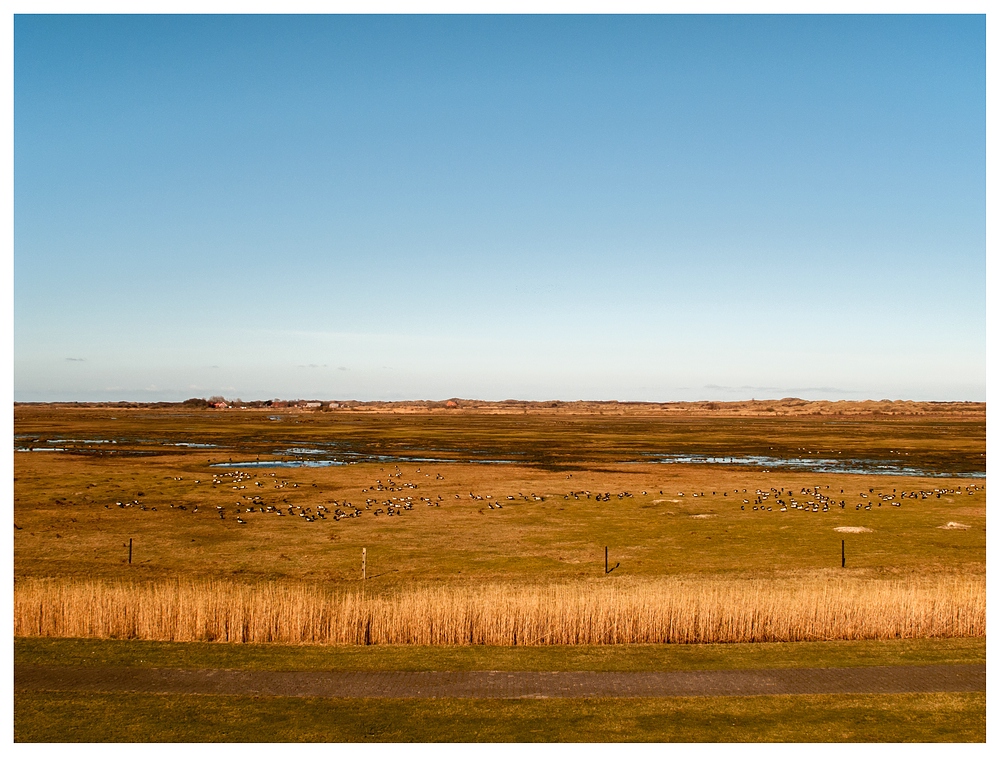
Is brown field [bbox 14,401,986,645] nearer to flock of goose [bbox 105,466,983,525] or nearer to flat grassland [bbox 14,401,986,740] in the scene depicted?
flat grassland [bbox 14,401,986,740]

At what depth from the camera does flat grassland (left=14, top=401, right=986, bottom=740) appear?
18094 mm

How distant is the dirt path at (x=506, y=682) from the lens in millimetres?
15672

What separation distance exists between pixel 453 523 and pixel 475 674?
68.7 feet

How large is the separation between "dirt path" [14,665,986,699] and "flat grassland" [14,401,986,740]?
0.79 metres

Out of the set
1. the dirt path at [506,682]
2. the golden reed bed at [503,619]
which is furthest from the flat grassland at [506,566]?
the dirt path at [506,682]

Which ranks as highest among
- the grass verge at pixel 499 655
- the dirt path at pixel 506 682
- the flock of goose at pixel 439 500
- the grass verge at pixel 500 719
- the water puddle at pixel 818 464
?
the grass verge at pixel 500 719

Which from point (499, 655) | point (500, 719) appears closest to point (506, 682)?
point (499, 655)

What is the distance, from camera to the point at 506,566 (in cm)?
2917

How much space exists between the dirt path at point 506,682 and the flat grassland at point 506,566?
789mm

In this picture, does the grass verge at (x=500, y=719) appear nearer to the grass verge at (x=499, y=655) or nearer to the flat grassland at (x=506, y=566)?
the flat grassland at (x=506, y=566)

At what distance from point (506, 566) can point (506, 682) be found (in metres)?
12.8

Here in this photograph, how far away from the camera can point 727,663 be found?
1775 cm
